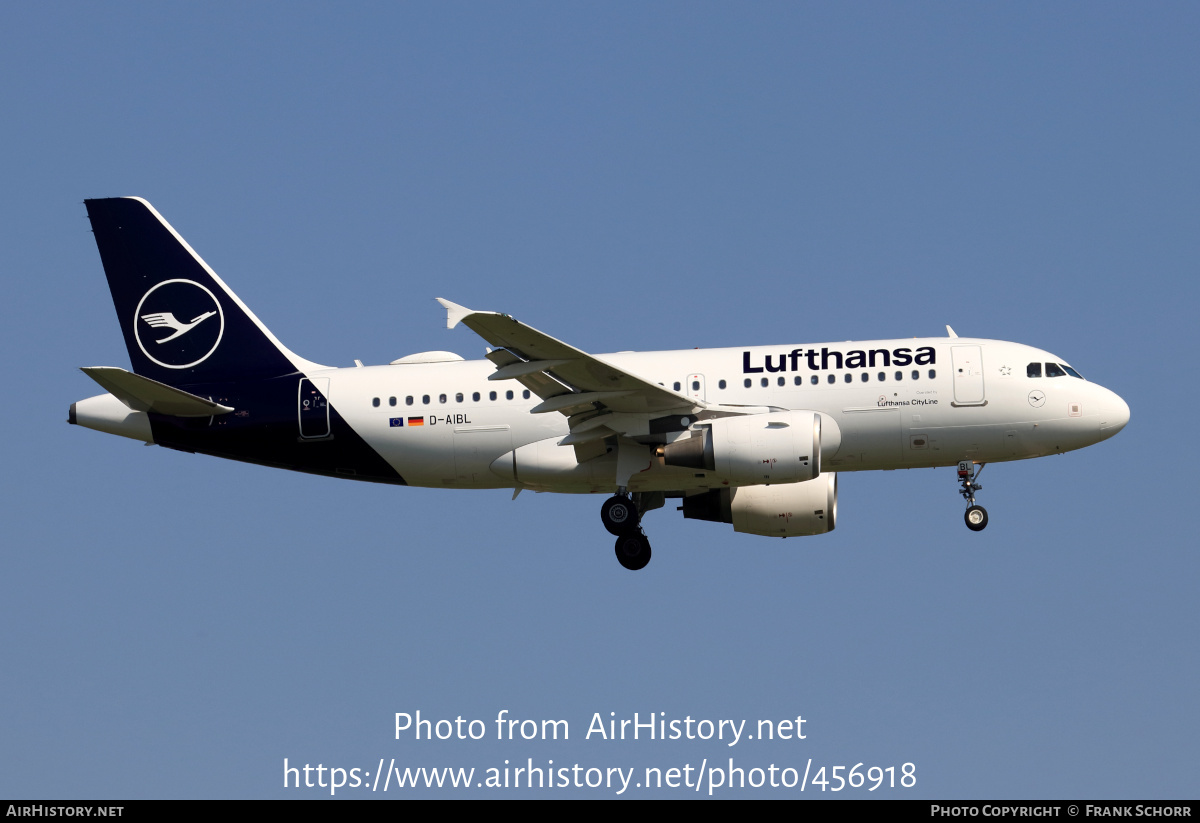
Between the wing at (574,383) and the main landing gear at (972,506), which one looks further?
the main landing gear at (972,506)

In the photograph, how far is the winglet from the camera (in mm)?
29391

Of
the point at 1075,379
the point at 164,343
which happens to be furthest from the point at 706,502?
the point at 164,343

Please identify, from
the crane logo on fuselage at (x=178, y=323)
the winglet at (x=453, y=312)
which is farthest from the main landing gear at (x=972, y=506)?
the crane logo on fuselage at (x=178, y=323)

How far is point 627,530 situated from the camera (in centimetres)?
3659

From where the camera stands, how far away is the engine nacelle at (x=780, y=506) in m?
38.0

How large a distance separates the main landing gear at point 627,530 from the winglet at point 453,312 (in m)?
8.46

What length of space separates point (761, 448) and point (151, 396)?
15.6m

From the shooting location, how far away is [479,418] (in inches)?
1446

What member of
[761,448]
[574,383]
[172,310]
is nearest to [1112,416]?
[761,448]

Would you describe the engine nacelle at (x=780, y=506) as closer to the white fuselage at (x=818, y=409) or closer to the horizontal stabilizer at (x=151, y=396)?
the white fuselage at (x=818, y=409)

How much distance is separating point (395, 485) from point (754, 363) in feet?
32.8

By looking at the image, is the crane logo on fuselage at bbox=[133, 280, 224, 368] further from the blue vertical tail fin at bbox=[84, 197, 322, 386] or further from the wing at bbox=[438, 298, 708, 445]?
the wing at bbox=[438, 298, 708, 445]

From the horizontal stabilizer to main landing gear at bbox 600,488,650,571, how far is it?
33.8 feet

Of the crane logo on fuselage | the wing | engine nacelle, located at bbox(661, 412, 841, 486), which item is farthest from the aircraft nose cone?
the crane logo on fuselage
